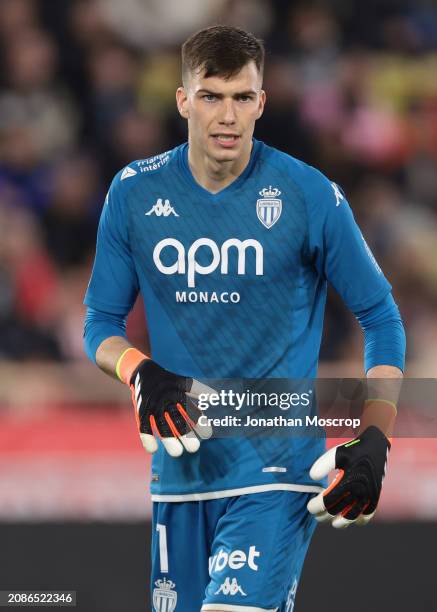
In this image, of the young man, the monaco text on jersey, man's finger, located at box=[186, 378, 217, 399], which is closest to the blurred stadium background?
the young man

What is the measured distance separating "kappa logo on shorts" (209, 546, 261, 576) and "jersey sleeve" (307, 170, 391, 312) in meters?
0.88

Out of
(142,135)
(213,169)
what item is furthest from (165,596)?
(142,135)

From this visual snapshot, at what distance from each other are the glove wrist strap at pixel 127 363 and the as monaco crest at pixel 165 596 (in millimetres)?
717

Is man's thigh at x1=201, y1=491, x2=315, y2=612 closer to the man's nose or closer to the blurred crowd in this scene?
the man's nose

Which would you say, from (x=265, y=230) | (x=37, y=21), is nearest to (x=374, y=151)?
(x=37, y=21)

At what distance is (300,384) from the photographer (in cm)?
430

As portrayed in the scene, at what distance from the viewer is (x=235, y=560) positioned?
4109 mm

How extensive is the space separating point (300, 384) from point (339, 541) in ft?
6.41

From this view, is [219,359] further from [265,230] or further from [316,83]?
[316,83]

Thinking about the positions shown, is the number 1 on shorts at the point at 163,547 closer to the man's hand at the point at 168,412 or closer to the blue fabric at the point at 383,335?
the man's hand at the point at 168,412

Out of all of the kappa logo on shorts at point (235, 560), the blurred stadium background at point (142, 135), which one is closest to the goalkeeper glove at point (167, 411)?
the kappa logo on shorts at point (235, 560)

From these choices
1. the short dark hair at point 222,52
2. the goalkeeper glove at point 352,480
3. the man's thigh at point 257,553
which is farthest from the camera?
the short dark hair at point 222,52

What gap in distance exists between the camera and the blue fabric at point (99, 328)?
14.5 ft

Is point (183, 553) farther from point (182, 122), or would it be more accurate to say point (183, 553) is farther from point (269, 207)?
point (182, 122)
